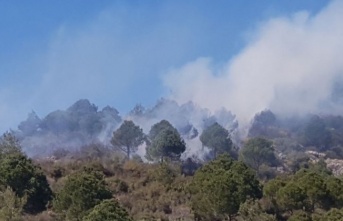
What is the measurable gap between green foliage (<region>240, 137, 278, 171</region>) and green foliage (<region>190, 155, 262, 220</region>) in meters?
30.4

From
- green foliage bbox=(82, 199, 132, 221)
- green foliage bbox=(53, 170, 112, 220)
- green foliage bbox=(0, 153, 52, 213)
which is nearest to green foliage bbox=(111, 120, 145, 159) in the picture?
green foliage bbox=(0, 153, 52, 213)

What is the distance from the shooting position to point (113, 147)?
6581 cm

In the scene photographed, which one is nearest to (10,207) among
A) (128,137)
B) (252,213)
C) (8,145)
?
(252,213)

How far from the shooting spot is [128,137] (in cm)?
6419

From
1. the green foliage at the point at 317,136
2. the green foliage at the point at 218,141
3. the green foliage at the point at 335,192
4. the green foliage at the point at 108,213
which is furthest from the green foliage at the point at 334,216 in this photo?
the green foliage at the point at 317,136

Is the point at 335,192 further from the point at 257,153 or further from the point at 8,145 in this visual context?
the point at 257,153

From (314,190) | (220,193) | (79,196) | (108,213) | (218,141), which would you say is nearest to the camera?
(108,213)

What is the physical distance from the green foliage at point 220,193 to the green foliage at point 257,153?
30380 millimetres

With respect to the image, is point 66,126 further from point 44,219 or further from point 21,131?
point 44,219

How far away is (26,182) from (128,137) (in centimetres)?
3430

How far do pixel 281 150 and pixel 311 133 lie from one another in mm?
12351

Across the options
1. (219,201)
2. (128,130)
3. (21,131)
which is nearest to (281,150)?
(128,130)

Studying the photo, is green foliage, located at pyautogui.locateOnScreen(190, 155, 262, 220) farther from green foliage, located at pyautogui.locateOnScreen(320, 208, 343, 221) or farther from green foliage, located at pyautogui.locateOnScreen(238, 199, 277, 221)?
green foliage, located at pyautogui.locateOnScreen(320, 208, 343, 221)

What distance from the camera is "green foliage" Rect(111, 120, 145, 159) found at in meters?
63.8
